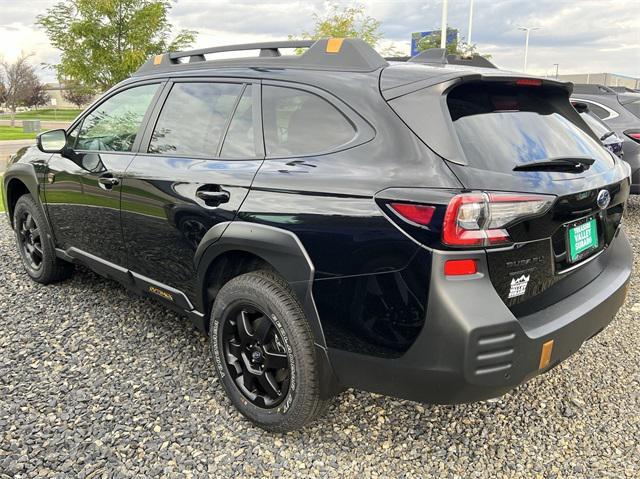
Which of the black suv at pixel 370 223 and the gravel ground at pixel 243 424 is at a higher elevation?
the black suv at pixel 370 223

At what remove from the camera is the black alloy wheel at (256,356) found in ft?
8.11

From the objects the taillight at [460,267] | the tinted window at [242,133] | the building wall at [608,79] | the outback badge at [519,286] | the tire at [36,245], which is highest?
the tinted window at [242,133]

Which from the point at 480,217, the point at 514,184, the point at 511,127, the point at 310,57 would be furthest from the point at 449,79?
the point at 310,57

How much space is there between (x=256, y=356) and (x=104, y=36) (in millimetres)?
16607

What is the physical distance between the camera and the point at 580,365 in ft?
10.6

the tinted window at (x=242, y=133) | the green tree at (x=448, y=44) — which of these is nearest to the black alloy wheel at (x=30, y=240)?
the tinted window at (x=242, y=133)

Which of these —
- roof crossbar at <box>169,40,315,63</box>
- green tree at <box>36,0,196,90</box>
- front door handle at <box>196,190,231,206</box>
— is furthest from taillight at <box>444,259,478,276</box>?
green tree at <box>36,0,196,90</box>

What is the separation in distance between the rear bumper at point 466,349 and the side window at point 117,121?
2016 millimetres

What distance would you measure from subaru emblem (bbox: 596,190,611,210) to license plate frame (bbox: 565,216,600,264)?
0.07m

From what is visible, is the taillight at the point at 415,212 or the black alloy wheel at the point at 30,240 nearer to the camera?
the taillight at the point at 415,212

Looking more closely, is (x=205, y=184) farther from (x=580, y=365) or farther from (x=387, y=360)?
(x=580, y=365)

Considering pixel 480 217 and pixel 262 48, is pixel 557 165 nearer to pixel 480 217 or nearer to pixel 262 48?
pixel 480 217

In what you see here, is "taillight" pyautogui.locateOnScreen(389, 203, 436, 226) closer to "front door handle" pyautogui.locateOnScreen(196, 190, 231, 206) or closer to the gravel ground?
"front door handle" pyautogui.locateOnScreen(196, 190, 231, 206)

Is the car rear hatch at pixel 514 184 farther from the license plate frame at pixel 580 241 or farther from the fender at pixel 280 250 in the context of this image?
the fender at pixel 280 250
